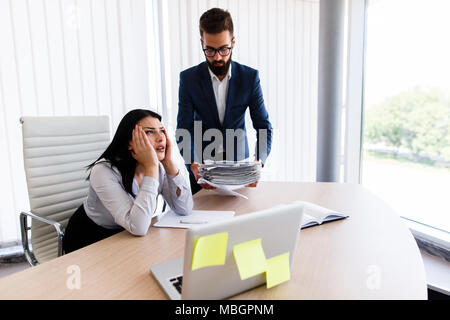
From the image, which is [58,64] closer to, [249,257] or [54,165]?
[54,165]

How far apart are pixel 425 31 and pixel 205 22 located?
58.3 inches

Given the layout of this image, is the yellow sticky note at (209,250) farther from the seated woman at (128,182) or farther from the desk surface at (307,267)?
the seated woman at (128,182)

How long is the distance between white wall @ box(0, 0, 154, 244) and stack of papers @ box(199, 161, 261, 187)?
140 centimetres

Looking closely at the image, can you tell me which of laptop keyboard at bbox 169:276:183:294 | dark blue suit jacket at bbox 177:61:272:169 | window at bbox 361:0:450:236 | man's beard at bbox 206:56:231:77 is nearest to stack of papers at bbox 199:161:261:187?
dark blue suit jacket at bbox 177:61:272:169

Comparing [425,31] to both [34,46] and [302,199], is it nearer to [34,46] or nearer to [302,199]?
[302,199]

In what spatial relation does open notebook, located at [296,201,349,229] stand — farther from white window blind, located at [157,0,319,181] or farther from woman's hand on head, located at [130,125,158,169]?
white window blind, located at [157,0,319,181]

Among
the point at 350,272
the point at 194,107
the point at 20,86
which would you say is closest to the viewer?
the point at 350,272

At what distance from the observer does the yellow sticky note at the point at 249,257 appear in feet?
2.25

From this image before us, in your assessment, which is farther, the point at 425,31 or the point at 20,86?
the point at 20,86

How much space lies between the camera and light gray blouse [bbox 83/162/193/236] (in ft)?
3.90
